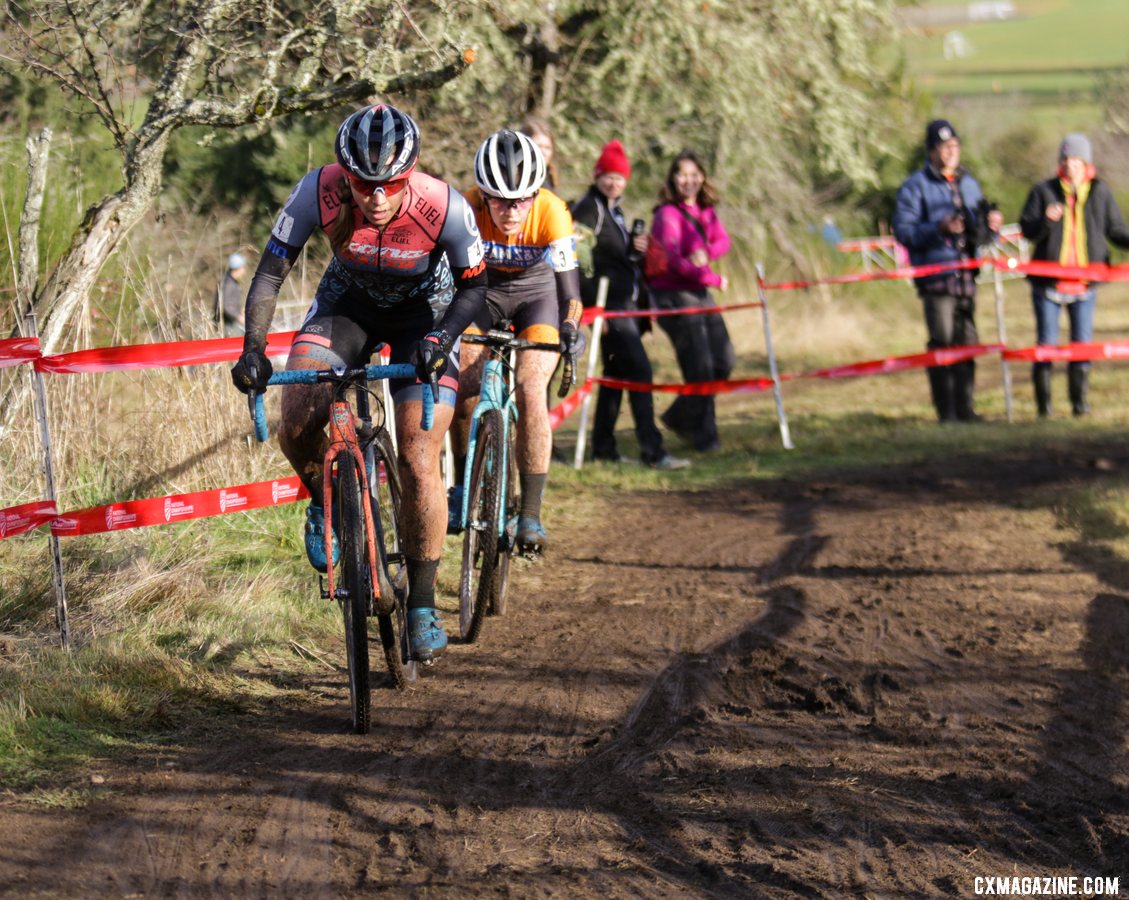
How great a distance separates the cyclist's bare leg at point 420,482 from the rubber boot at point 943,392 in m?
7.96

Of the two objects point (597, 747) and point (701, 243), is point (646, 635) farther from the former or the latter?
point (701, 243)

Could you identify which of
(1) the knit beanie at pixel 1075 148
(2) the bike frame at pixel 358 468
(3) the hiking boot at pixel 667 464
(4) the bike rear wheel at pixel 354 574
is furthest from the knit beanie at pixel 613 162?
(4) the bike rear wheel at pixel 354 574

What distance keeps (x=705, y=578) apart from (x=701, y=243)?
14.2 ft

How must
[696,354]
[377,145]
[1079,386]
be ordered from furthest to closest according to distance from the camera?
[1079,386], [696,354], [377,145]

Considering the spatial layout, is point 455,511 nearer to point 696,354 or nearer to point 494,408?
point 494,408

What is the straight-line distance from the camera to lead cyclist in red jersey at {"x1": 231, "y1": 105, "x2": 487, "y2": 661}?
208 inches

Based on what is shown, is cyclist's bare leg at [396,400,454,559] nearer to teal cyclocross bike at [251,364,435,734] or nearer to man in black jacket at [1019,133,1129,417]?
teal cyclocross bike at [251,364,435,734]

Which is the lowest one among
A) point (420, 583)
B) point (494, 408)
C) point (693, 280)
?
point (420, 583)

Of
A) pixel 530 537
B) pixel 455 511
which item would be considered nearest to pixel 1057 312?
pixel 530 537

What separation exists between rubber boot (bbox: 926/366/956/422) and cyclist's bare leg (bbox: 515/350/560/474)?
6811mm

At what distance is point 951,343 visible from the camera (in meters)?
12.4

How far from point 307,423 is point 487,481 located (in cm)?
123

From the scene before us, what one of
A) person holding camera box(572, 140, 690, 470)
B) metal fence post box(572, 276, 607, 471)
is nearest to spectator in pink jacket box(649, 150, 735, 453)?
person holding camera box(572, 140, 690, 470)

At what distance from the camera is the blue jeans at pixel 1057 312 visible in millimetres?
12430
